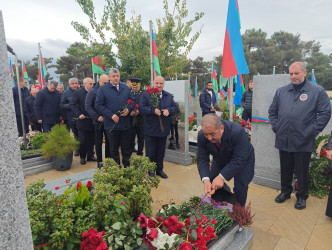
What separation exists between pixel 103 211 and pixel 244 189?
172 cm

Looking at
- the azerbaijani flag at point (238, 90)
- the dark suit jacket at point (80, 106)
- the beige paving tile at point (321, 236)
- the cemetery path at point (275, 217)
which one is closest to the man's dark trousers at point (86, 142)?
the dark suit jacket at point (80, 106)

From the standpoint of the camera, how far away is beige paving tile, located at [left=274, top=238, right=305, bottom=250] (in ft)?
8.90

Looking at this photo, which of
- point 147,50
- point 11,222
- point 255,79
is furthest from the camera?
point 147,50

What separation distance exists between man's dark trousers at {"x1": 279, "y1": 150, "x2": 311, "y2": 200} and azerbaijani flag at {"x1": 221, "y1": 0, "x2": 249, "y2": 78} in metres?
1.74

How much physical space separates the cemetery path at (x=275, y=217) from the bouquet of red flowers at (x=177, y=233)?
678mm

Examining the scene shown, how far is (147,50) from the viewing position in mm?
9102

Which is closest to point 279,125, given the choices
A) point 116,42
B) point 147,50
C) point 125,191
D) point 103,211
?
point 125,191

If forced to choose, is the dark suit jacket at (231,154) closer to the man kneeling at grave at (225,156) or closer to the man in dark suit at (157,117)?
the man kneeling at grave at (225,156)

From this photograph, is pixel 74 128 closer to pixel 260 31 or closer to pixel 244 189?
pixel 244 189

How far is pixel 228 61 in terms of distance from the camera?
15.1 feet

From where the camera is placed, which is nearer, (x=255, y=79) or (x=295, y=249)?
(x=295, y=249)

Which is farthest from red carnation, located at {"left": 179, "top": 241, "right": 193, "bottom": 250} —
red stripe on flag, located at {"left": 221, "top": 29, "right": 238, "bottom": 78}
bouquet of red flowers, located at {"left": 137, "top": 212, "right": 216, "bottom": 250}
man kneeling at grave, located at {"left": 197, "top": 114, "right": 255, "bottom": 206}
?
red stripe on flag, located at {"left": 221, "top": 29, "right": 238, "bottom": 78}

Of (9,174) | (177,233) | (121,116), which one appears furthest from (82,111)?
(9,174)

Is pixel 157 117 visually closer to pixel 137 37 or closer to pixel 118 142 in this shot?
pixel 118 142
